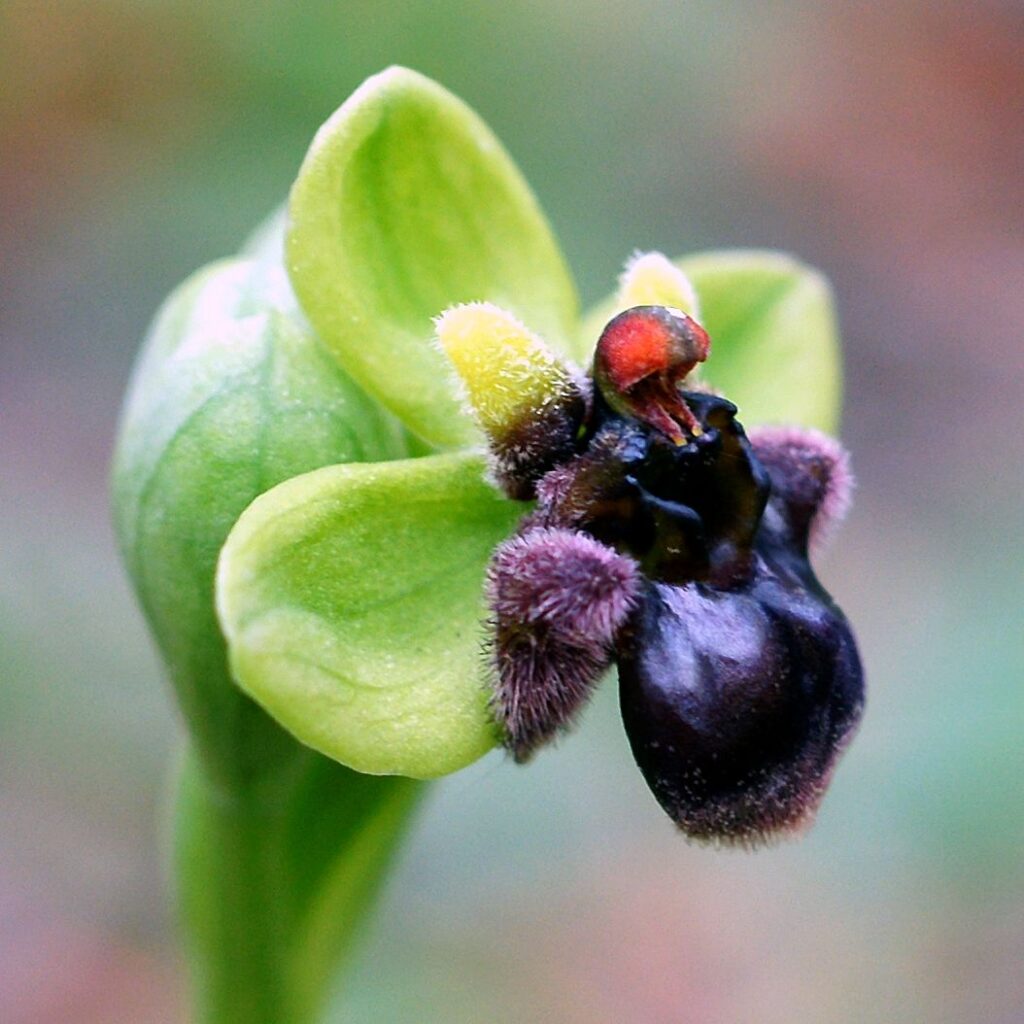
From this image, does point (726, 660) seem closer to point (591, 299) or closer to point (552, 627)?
point (552, 627)

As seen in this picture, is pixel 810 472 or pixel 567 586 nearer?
pixel 567 586

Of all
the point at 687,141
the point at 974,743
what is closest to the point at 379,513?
the point at 974,743

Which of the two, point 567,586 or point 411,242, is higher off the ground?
point 411,242

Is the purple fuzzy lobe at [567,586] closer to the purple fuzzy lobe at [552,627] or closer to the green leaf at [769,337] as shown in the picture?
the purple fuzzy lobe at [552,627]

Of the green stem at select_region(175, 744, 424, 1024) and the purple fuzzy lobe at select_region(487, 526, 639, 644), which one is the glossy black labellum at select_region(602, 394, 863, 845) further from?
the green stem at select_region(175, 744, 424, 1024)

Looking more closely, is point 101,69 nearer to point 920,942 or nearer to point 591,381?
point 920,942

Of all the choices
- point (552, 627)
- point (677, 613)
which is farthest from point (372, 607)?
point (677, 613)

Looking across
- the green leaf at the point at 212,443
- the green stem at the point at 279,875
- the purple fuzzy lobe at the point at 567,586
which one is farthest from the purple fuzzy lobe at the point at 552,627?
the green stem at the point at 279,875
